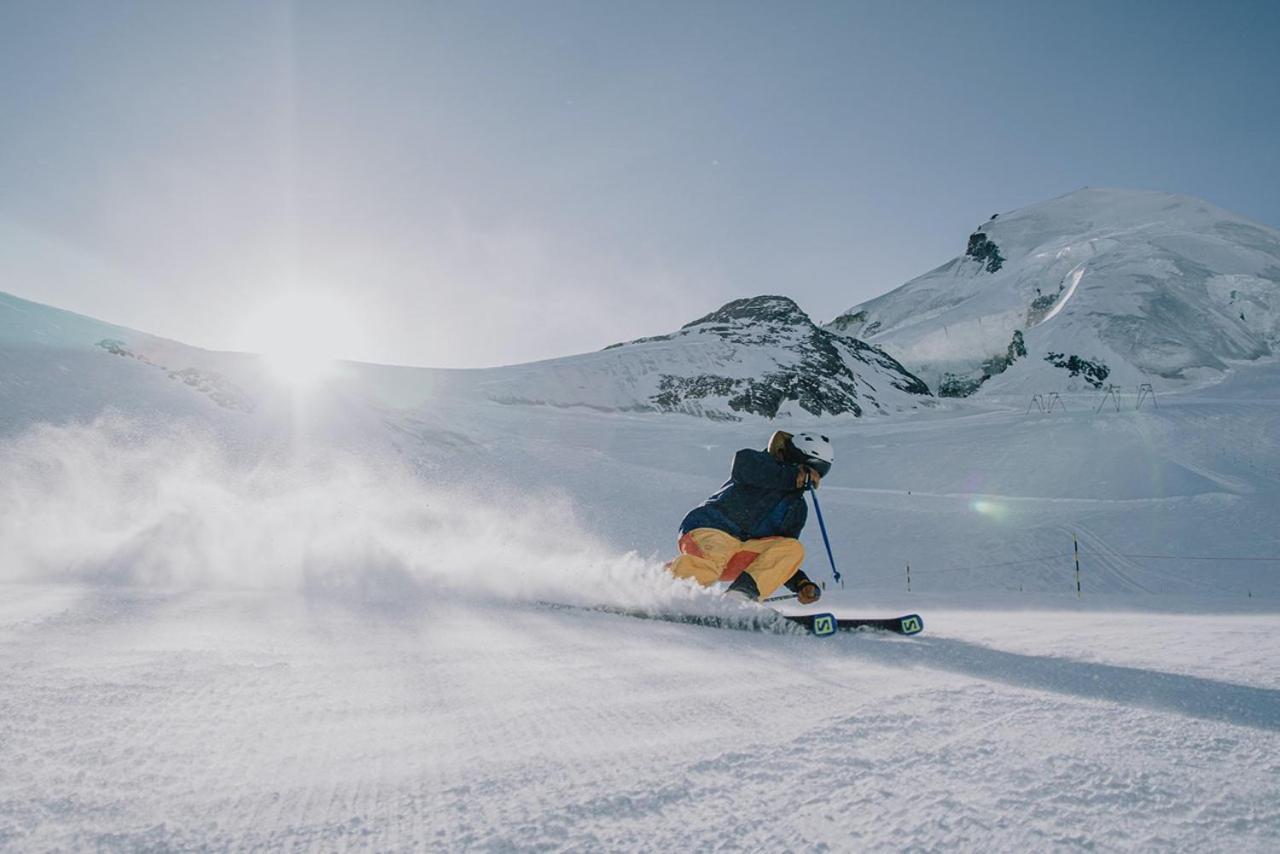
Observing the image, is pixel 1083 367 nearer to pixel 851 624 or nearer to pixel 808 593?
pixel 808 593

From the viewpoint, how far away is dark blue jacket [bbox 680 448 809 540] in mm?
7309

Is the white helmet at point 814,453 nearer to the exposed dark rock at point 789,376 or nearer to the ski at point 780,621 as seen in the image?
the ski at point 780,621

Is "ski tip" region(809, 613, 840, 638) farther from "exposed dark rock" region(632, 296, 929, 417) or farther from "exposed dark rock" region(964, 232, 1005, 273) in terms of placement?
"exposed dark rock" region(964, 232, 1005, 273)

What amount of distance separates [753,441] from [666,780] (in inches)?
1348

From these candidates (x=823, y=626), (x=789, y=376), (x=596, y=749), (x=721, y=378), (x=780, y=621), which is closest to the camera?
(x=596, y=749)

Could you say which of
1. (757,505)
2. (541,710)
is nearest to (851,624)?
(757,505)

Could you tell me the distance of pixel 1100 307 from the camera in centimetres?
8450

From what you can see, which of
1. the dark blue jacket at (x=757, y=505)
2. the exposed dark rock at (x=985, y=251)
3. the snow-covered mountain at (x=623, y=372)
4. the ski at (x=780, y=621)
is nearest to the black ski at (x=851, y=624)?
the ski at (x=780, y=621)

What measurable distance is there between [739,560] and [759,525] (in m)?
0.42

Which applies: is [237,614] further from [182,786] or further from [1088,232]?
[1088,232]

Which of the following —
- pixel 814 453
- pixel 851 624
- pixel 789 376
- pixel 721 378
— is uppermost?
pixel 789 376

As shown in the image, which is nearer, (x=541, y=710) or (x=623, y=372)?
(x=541, y=710)

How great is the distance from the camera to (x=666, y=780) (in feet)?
5.61

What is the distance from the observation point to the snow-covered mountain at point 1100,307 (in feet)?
252
